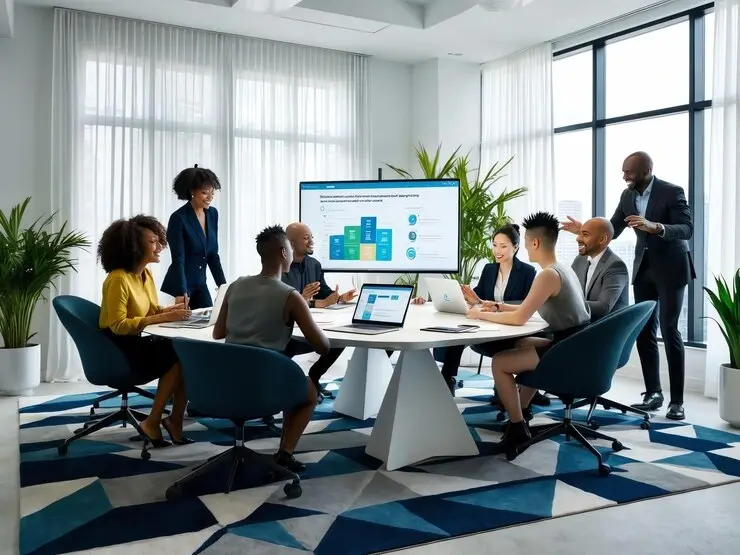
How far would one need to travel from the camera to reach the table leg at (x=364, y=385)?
4508mm

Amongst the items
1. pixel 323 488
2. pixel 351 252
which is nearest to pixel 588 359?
pixel 323 488

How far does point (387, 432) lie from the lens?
11.6ft

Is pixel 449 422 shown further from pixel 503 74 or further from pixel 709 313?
pixel 503 74

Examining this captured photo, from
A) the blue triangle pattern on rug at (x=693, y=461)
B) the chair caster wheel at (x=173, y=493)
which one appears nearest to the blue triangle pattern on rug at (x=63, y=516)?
the chair caster wheel at (x=173, y=493)

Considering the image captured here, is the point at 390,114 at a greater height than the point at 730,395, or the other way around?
the point at 390,114

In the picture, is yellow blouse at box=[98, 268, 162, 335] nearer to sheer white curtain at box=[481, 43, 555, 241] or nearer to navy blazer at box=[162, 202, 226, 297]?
navy blazer at box=[162, 202, 226, 297]

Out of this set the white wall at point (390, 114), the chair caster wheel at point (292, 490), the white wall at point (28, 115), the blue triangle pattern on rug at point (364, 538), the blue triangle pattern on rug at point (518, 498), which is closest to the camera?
the blue triangle pattern on rug at point (364, 538)

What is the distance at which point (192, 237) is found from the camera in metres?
4.50

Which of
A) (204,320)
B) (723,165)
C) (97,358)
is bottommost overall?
(97,358)

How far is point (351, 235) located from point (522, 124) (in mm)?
3063

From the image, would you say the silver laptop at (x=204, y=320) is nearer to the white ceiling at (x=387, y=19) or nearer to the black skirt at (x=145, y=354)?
the black skirt at (x=145, y=354)

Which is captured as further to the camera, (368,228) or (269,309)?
(368,228)

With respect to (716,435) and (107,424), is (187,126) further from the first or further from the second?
(716,435)

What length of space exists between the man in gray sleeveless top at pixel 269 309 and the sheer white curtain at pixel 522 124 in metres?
4.19
